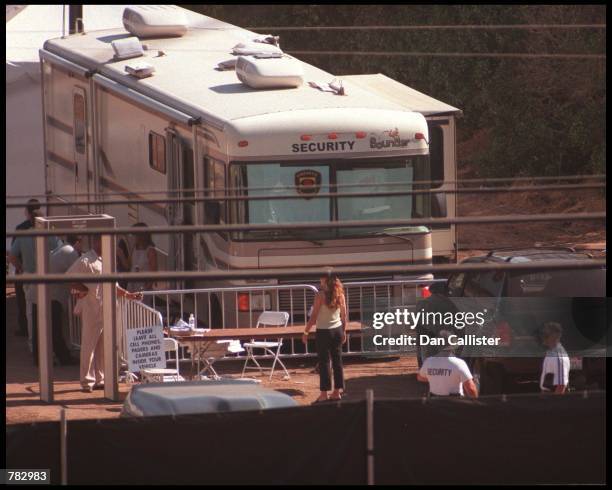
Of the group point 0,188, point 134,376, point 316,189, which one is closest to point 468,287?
point 316,189

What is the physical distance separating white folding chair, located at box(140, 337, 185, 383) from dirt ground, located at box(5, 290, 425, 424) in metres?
0.34

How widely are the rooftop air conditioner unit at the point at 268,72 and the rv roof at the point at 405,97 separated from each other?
6.28ft

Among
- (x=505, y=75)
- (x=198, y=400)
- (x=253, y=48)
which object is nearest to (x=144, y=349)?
(x=198, y=400)

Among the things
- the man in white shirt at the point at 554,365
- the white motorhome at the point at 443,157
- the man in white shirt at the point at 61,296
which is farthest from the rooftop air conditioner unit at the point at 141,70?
the man in white shirt at the point at 554,365

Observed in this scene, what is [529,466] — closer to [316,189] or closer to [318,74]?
[316,189]

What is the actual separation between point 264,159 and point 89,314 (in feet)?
9.41

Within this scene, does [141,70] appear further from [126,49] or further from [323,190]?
[323,190]

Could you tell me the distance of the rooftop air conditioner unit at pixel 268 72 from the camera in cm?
1666

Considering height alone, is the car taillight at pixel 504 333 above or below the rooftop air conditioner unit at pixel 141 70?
below

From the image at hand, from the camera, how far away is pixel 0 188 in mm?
20625

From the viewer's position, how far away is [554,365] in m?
12.0

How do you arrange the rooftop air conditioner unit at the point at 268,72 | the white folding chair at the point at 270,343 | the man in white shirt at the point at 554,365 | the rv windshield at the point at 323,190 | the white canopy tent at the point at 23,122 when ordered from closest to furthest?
1. the man in white shirt at the point at 554,365
2. the white folding chair at the point at 270,343
3. the rv windshield at the point at 323,190
4. the rooftop air conditioner unit at the point at 268,72
5. the white canopy tent at the point at 23,122

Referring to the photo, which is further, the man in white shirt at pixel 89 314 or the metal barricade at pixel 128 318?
the metal barricade at pixel 128 318

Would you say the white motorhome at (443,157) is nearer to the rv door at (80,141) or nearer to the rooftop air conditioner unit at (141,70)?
the rooftop air conditioner unit at (141,70)
